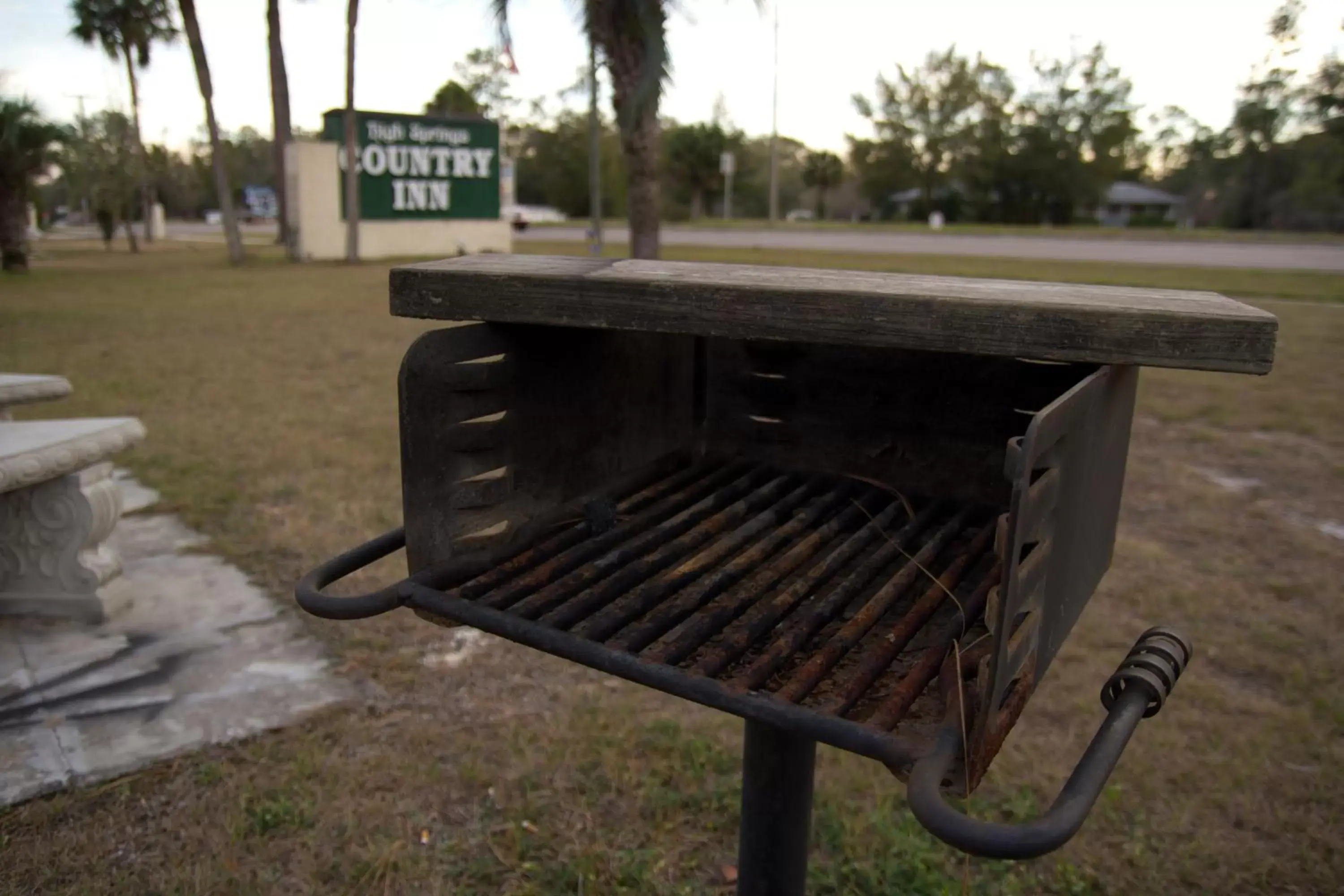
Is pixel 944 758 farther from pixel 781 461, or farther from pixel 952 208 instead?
pixel 952 208

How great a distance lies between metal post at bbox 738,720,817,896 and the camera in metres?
1.41

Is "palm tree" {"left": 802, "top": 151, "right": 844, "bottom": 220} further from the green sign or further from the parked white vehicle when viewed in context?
the green sign

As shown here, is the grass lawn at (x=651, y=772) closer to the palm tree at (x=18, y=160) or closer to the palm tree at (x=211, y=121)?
the palm tree at (x=18, y=160)

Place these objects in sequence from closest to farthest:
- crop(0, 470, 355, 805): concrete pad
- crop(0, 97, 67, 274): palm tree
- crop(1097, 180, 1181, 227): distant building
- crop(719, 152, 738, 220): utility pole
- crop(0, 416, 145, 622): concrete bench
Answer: crop(0, 470, 355, 805): concrete pad
crop(0, 416, 145, 622): concrete bench
crop(0, 97, 67, 274): palm tree
crop(719, 152, 738, 220): utility pole
crop(1097, 180, 1181, 227): distant building

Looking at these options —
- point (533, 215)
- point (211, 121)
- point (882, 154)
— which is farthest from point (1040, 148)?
point (211, 121)

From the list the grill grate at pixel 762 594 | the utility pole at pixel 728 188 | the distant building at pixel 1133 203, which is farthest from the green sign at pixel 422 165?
the distant building at pixel 1133 203

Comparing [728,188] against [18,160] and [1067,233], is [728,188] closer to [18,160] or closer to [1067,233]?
[1067,233]

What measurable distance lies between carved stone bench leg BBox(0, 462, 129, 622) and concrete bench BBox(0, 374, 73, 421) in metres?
0.43

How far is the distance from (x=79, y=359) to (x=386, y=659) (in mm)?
6610

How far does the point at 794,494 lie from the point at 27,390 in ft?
10.5

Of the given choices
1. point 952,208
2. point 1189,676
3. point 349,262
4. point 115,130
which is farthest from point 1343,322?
point 952,208

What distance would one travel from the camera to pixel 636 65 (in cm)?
1096

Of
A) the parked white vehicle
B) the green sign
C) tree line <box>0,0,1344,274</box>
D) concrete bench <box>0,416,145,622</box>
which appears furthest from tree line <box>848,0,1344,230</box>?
concrete bench <box>0,416,145,622</box>

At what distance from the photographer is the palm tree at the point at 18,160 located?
Answer: 15.5 metres
